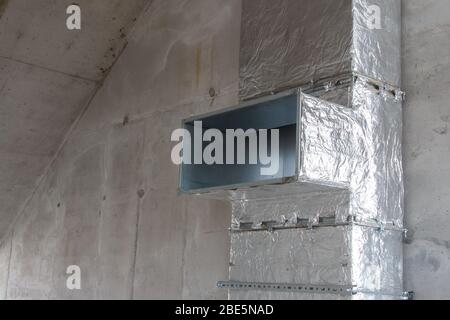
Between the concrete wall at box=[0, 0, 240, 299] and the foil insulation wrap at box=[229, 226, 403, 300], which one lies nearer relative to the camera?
the foil insulation wrap at box=[229, 226, 403, 300]

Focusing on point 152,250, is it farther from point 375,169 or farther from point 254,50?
point 375,169

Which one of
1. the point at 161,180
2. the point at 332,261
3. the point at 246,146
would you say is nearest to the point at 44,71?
the point at 161,180

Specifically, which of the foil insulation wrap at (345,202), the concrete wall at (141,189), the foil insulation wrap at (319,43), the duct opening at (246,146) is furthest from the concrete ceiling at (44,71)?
the foil insulation wrap at (345,202)

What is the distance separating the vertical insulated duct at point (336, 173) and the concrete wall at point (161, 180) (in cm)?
10

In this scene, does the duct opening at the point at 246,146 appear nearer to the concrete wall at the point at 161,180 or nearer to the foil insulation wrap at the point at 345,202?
the foil insulation wrap at the point at 345,202

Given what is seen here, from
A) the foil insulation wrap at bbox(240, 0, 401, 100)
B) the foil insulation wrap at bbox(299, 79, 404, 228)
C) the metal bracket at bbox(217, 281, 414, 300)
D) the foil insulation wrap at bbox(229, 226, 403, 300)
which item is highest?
the foil insulation wrap at bbox(240, 0, 401, 100)

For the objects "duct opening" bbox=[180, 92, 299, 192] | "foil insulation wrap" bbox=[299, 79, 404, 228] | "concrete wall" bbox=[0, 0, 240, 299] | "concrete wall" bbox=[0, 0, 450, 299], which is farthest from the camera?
"concrete wall" bbox=[0, 0, 240, 299]

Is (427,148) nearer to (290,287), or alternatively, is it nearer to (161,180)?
(290,287)

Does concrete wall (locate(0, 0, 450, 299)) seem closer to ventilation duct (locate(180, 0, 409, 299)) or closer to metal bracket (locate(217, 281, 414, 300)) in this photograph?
ventilation duct (locate(180, 0, 409, 299))

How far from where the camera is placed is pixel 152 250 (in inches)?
151

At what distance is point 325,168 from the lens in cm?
246

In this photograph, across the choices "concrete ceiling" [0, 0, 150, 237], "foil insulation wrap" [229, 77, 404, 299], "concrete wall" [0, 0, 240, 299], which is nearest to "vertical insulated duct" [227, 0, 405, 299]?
"foil insulation wrap" [229, 77, 404, 299]

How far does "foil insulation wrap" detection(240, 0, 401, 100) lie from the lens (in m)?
2.63
